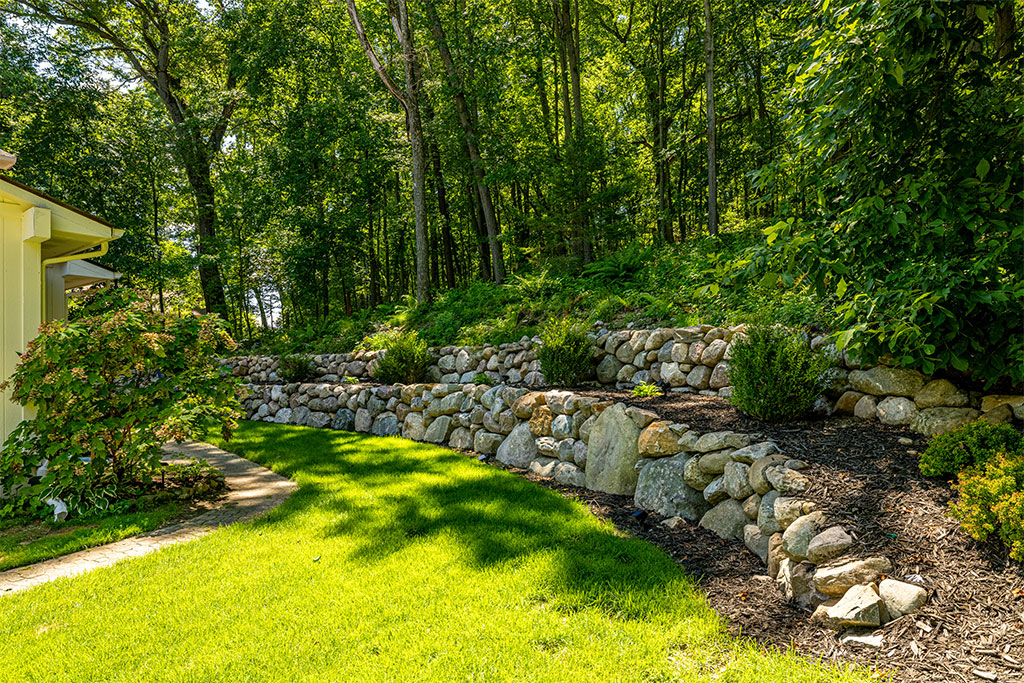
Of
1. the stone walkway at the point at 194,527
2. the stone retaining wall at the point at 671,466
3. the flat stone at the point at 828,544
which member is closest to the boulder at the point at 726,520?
the stone retaining wall at the point at 671,466

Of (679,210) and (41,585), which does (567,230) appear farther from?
(41,585)

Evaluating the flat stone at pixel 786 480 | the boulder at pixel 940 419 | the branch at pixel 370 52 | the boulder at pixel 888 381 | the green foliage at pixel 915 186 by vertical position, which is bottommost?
the flat stone at pixel 786 480

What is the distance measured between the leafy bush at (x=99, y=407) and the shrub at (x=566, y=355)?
343cm

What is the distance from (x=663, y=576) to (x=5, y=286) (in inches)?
242

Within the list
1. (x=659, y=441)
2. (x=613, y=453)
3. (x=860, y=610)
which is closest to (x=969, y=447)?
(x=860, y=610)

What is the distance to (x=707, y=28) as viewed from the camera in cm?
955

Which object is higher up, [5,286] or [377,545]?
[5,286]

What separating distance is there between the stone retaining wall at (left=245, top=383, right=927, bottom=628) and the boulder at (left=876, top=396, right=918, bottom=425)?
951mm

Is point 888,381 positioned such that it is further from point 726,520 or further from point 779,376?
point 726,520

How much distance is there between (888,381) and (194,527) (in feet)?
17.7

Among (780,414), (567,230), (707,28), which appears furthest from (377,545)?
(707,28)

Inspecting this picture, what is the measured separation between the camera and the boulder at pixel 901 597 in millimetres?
2193

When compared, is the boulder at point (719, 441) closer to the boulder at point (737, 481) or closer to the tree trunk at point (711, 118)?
the boulder at point (737, 481)

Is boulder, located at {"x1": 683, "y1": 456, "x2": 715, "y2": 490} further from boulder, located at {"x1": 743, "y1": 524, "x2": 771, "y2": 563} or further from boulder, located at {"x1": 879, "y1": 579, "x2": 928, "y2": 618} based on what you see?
boulder, located at {"x1": 879, "y1": 579, "x2": 928, "y2": 618}
